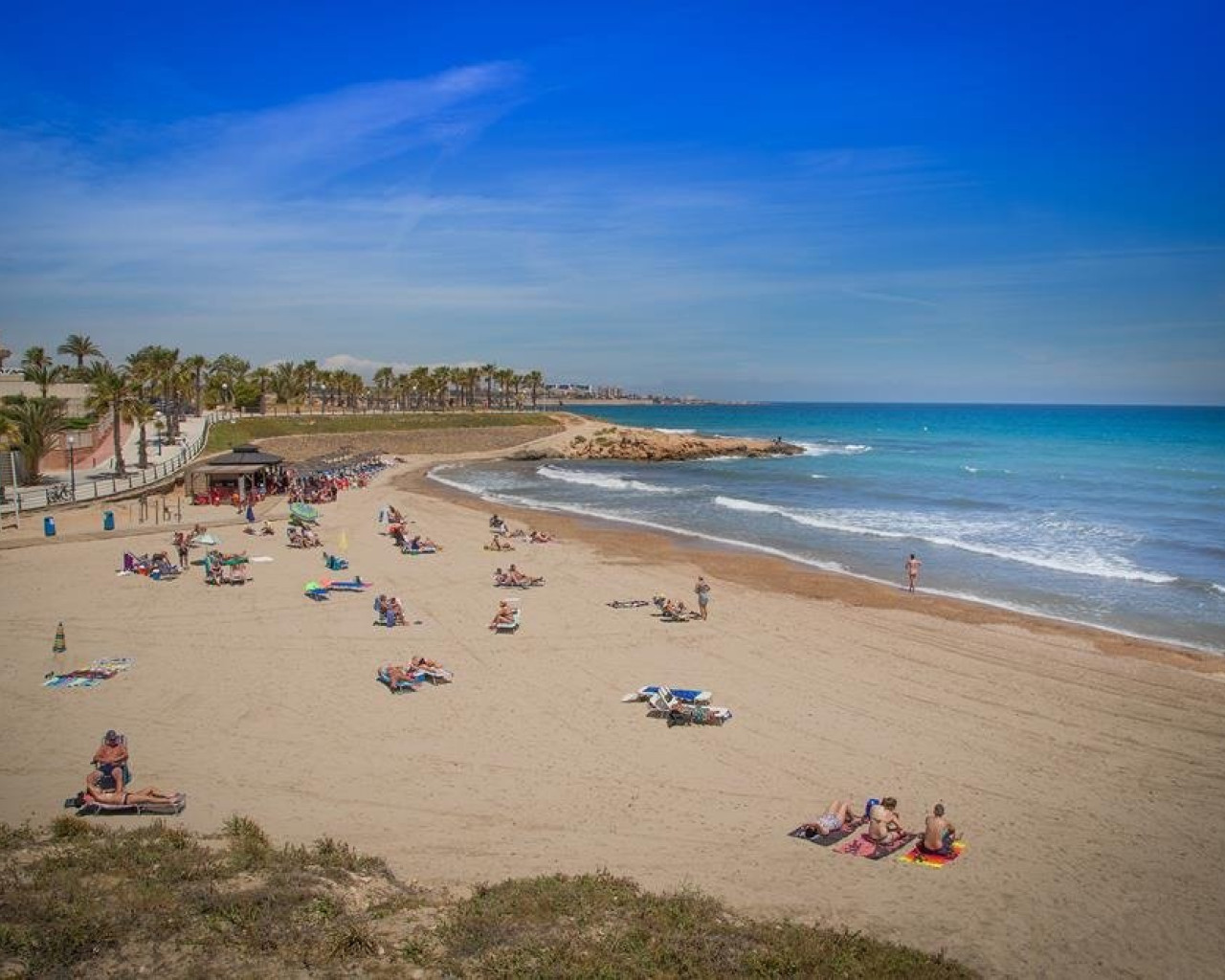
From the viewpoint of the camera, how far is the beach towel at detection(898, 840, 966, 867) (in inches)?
373

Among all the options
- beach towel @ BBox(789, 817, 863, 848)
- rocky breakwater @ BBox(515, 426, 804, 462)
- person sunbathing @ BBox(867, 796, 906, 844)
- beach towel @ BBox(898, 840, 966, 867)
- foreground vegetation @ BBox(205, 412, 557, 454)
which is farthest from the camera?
rocky breakwater @ BBox(515, 426, 804, 462)

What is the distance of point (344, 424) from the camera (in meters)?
78.3

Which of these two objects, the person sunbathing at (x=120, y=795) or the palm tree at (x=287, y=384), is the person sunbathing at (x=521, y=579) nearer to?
the person sunbathing at (x=120, y=795)

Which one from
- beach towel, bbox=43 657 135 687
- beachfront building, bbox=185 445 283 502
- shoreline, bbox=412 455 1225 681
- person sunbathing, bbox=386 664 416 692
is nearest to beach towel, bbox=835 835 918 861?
person sunbathing, bbox=386 664 416 692

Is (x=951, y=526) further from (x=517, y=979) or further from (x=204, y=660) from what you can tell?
(x=517, y=979)

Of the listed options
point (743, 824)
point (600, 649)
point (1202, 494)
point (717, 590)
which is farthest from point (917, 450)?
point (743, 824)

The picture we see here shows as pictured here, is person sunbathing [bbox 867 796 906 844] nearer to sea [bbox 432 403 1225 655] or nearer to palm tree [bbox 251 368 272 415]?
sea [bbox 432 403 1225 655]

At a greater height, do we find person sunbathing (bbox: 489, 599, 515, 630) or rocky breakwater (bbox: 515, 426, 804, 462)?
rocky breakwater (bbox: 515, 426, 804, 462)

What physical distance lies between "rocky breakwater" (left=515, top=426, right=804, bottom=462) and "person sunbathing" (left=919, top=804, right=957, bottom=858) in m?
71.0

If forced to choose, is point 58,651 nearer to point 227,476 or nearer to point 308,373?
point 227,476

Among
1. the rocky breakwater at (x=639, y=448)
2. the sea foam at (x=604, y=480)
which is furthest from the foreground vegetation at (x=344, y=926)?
the rocky breakwater at (x=639, y=448)

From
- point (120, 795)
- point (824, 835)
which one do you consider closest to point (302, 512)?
point (120, 795)

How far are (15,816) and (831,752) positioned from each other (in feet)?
A: 34.0

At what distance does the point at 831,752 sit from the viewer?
40.9 ft
